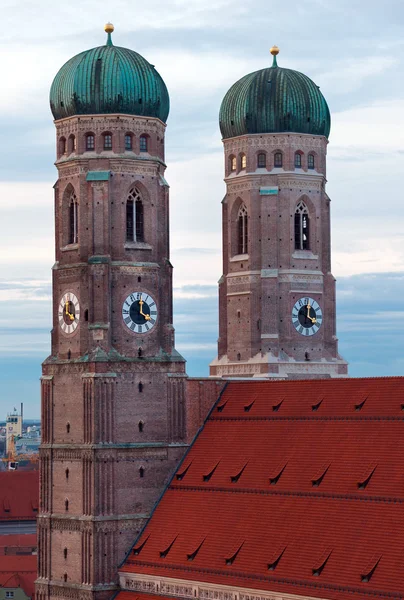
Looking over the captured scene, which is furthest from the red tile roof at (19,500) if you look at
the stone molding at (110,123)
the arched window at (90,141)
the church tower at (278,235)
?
the stone molding at (110,123)

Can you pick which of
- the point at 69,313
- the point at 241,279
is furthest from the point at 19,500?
the point at 69,313

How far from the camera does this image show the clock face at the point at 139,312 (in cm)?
9256

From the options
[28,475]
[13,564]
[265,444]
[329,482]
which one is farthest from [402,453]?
[28,475]

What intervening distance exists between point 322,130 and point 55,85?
69.1ft

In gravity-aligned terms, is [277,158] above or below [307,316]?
above

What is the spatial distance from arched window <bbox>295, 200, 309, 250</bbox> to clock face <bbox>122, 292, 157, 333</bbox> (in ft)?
54.5

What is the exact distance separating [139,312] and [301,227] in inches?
708

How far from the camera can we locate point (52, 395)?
9350 cm

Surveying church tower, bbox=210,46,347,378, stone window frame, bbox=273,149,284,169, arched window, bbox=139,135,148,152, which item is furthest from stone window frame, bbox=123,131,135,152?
stone window frame, bbox=273,149,284,169

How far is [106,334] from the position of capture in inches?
3600

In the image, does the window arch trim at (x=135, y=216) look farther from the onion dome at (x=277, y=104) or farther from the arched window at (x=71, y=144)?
the onion dome at (x=277, y=104)

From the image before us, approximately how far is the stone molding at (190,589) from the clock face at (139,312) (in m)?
13.9

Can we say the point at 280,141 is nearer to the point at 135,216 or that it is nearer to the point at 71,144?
the point at 135,216

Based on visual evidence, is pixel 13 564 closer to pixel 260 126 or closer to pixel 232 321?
pixel 232 321
